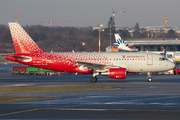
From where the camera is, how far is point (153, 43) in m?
149

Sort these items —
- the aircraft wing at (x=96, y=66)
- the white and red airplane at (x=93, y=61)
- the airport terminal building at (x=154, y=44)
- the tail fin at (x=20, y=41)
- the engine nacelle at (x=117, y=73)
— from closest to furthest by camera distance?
the engine nacelle at (x=117, y=73), the aircraft wing at (x=96, y=66), the white and red airplane at (x=93, y=61), the tail fin at (x=20, y=41), the airport terminal building at (x=154, y=44)

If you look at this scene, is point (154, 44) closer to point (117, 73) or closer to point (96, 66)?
point (96, 66)

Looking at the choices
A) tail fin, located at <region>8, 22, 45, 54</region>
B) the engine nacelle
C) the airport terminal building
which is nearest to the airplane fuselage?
tail fin, located at <region>8, 22, 45, 54</region>

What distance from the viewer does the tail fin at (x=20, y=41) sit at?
148 feet

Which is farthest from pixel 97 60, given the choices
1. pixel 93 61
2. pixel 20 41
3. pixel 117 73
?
pixel 20 41

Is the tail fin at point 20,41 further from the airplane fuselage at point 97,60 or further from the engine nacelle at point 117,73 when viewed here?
the engine nacelle at point 117,73

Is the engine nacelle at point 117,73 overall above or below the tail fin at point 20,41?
below

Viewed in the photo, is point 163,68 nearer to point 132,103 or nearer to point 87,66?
point 87,66

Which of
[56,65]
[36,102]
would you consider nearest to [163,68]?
[56,65]

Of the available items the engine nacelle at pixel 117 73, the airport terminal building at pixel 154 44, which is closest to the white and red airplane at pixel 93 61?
the engine nacelle at pixel 117 73

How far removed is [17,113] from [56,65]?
83.3 ft

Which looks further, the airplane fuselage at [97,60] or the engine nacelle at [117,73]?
the airplane fuselage at [97,60]

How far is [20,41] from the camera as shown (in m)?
45.2

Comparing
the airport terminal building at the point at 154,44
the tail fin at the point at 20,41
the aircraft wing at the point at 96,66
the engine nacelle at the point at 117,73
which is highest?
the airport terminal building at the point at 154,44
